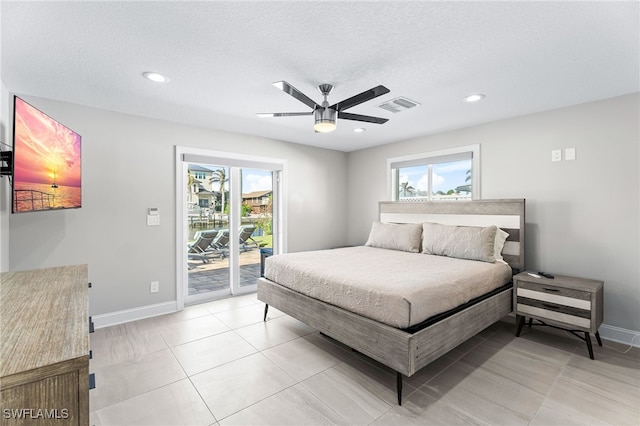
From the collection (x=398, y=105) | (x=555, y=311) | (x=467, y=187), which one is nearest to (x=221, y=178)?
(x=398, y=105)

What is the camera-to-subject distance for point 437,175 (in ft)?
14.5

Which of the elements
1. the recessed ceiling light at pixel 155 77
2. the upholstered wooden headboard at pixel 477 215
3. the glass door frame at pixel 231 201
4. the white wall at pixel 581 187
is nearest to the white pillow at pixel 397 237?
the upholstered wooden headboard at pixel 477 215

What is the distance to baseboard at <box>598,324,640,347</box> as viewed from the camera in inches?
111

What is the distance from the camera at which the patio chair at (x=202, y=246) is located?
4141 millimetres

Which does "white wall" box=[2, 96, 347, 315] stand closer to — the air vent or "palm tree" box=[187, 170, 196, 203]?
"palm tree" box=[187, 170, 196, 203]

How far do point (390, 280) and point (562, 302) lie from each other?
1.76 metres

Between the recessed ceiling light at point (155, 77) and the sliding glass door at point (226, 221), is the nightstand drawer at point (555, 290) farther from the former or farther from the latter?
the recessed ceiling light at point (155, 77)

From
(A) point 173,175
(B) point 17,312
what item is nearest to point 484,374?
(B) point 17,312

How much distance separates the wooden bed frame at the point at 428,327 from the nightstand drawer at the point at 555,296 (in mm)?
148

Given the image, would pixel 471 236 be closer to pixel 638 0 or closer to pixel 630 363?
pixel 630 363

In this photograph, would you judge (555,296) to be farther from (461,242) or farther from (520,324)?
(461,242)

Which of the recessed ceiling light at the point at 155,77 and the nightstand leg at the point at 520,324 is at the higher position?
the recessed ceiling light at the point at 155,77
